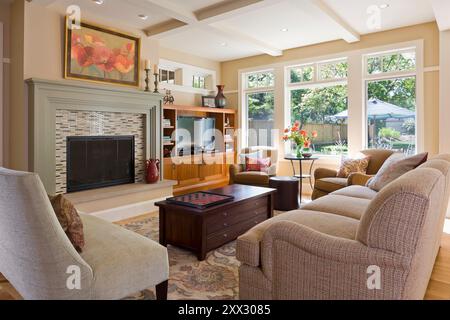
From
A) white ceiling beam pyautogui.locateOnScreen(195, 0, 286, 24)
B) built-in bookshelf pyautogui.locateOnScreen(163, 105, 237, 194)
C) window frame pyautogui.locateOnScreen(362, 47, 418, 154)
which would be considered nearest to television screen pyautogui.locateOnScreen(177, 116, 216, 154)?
built-in bookshelf pyautogui.locateOnScreen(163, 105, 237, 194)

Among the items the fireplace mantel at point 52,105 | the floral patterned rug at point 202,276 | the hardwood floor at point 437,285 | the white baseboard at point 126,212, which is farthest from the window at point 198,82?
the hardwood floor at point 437,285

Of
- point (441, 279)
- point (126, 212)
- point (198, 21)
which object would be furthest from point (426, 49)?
point (126, 212)

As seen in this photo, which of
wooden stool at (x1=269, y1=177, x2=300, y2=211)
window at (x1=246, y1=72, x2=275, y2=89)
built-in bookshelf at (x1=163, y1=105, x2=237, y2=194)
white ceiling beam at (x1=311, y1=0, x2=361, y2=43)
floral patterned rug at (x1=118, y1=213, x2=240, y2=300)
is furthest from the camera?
window at (x1=246, y1=72, x2=275, y2=89)

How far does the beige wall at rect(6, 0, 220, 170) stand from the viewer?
353 cm

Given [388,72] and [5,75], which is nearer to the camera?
[5,75]

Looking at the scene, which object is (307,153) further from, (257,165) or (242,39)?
(242,39)

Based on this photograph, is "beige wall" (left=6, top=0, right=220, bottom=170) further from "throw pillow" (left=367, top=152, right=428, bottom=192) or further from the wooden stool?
"throw pillow" (left=367, top=152, right=428, bottom=192)

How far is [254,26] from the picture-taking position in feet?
15.5

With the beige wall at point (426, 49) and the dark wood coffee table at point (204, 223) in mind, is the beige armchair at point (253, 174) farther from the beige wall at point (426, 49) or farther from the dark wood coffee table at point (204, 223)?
the beige wall at point (426, 49)

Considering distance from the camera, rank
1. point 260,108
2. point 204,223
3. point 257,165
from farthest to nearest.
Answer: point 260,108 < point 257,165 < point 204,223

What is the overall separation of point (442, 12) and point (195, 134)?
13.7ft

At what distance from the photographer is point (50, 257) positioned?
4.61 feet

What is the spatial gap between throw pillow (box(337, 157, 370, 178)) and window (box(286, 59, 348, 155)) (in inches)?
37.3
